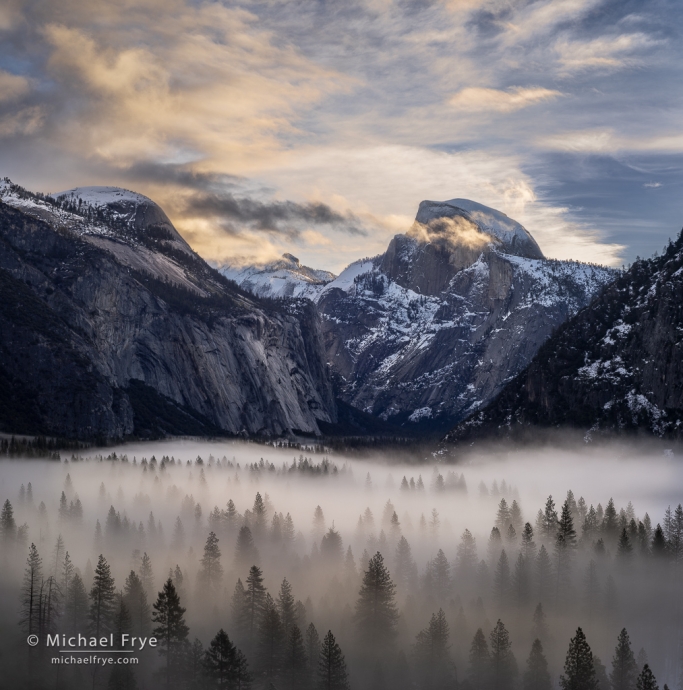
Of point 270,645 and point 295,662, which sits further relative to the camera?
point 270,645

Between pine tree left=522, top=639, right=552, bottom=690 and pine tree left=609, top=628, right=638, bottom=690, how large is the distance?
9736 millimetres

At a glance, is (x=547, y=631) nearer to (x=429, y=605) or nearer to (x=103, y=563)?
(x=429, y=605)

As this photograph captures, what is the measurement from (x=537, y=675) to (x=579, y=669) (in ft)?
34.4

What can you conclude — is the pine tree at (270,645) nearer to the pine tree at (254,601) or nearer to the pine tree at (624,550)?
the pine tree at (254,601)

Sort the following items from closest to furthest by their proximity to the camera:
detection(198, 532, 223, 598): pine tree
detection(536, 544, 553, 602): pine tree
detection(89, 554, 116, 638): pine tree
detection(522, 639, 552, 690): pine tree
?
detection(522, 639, 552, 690): pine tree → detection(89, 554, 116, 638): pine tree → detection(198, 532, 223, 598): pine tree → detection(536, 544, 553, 602): pine tree

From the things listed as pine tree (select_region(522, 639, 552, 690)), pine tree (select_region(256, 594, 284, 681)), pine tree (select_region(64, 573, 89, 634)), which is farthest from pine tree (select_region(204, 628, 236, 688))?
pine tree (select_region(522, 639, 552, 690))

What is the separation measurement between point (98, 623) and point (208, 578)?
99.1ft

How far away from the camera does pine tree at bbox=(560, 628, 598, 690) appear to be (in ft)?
483

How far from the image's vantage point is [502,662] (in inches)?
6294

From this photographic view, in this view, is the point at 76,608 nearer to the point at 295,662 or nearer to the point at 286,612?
the point at 286,612

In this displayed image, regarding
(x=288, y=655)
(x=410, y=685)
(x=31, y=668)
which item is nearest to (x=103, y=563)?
(x=31, y=668)

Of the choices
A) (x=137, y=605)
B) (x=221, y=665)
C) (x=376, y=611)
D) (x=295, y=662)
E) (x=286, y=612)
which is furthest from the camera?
(x=376, y=611)

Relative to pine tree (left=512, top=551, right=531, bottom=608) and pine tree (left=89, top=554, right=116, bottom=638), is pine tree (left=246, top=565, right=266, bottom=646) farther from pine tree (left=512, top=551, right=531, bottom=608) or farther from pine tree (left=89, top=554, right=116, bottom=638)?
pine tree (left=512, top=551, right=531, bottom=608)

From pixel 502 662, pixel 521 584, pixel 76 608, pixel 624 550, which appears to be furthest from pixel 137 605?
pixel 624 550
